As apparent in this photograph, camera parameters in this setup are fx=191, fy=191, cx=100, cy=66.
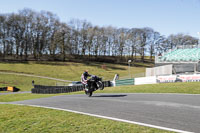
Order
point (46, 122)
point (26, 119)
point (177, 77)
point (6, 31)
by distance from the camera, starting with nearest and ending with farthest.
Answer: point (46, 122) → point (26, 119) → point (177, 77) → point (6, 31)

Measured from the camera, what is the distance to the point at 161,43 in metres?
87.3

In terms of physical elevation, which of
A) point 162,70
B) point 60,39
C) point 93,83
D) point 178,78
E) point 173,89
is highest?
point 60,39

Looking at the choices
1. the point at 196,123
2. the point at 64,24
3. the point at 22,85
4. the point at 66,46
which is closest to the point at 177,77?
the point at 196,123

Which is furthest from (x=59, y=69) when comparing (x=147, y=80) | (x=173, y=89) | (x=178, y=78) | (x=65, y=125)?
(x=65, y=125)

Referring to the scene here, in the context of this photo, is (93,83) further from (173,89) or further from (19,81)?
Answer: (19,81)

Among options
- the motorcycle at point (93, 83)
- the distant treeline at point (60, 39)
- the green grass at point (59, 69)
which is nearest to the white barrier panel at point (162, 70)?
the motorcycle at point (93, 83)

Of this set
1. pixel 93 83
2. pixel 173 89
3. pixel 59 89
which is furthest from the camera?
pixel 59 89

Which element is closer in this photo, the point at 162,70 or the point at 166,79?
the point at 166,79

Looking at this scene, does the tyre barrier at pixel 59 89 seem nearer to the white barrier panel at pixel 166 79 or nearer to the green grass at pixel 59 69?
the white barrier panel at pixel 166 79

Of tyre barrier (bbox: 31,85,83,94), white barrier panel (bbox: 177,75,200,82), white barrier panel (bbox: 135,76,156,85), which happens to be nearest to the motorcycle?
white barrier panel (bbox: 135,76,156,85)

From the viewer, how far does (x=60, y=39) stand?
236 feet

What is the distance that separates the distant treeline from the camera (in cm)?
7169

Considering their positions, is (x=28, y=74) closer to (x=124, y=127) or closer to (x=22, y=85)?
(x=22, y=85)

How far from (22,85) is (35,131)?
4100cm
